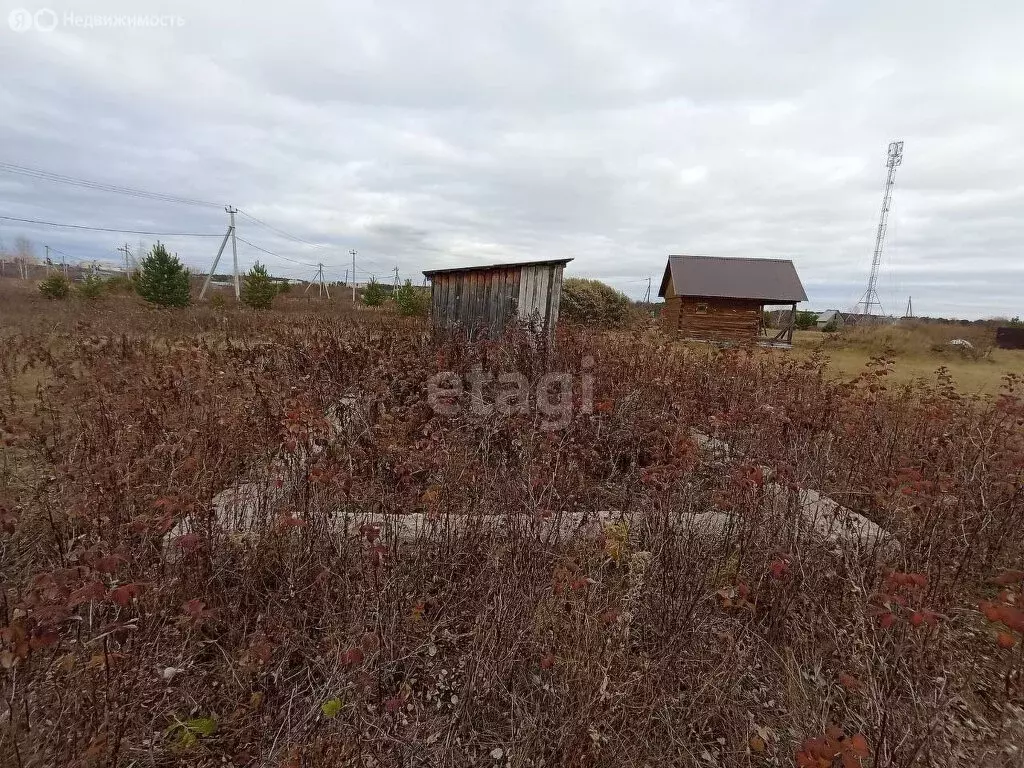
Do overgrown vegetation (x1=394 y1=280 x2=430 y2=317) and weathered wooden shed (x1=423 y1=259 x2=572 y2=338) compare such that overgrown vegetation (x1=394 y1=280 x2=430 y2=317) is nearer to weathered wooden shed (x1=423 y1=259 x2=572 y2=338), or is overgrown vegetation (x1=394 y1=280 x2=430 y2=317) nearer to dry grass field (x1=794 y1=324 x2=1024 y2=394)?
weathered wooden shed (x1=423 y1=259 x2=572 y2=338)

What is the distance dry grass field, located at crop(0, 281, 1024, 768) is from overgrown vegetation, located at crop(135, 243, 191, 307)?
54.6ft

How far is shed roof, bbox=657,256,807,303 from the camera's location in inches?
809

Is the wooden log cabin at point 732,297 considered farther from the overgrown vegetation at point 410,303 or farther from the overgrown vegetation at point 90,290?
the overgrown vegetation at point 90,290

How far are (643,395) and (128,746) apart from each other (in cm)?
477

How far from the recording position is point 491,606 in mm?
2230

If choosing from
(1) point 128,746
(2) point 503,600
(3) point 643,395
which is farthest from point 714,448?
(1) point 128,746

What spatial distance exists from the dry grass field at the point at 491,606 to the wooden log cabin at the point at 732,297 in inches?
718

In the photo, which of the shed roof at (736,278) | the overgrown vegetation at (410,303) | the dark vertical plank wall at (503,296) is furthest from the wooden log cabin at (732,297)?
the dark vertical plank wall at (503,296)

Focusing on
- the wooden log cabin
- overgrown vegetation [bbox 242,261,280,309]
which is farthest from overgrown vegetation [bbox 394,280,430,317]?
the wooden log cabin

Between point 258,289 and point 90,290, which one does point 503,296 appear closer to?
point 258,289

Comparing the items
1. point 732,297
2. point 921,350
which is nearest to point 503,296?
point 732,297

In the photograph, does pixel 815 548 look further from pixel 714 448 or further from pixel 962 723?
pixel 714 448

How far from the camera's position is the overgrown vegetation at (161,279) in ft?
56.7

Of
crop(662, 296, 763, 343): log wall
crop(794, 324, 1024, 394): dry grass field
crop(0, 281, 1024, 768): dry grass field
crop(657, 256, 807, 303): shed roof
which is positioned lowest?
crop(0, 281, 1024, 768): dry grass field
